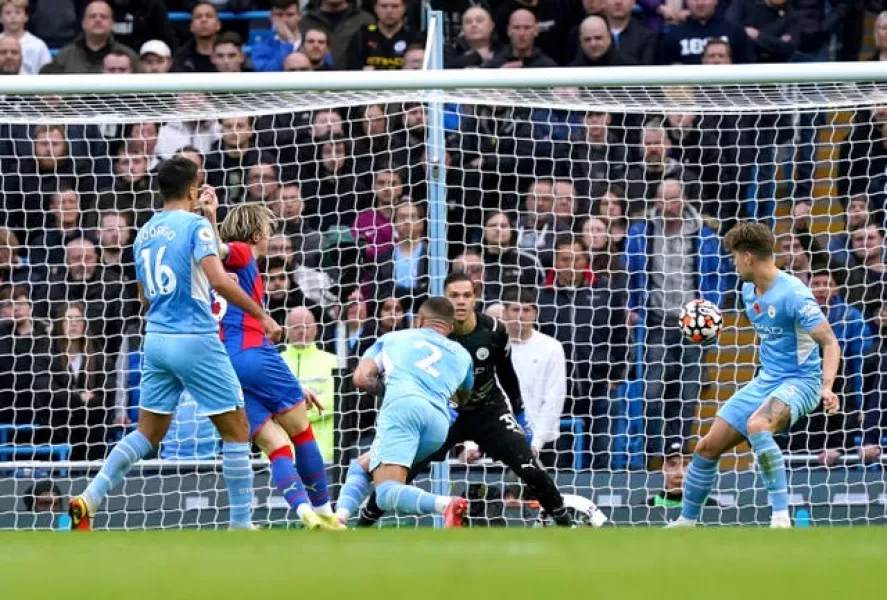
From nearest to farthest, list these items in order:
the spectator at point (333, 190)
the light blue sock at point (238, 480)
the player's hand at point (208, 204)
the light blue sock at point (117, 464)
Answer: the light blue sock at point (117, 464) → the light blue sock at point (238, 480) → the player's hand at point (208, 204) → the spectator at point (333, 190)

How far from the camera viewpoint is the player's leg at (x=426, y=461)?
33.8 ft

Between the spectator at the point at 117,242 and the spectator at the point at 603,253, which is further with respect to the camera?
the spectator at the point at 117,242

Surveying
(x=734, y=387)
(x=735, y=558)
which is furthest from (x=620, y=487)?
(x=735, y=558)

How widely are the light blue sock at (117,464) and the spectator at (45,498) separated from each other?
2010mm

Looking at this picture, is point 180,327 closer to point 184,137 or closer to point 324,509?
point 324,509

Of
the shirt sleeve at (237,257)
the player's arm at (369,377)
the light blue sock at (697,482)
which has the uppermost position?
the shirt sleeve at (237,257)

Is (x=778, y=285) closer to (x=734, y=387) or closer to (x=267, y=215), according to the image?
(x=734, y=387)

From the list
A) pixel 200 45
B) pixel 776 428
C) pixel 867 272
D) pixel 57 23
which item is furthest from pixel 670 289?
pixel 57 23

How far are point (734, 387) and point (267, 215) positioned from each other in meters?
3.68

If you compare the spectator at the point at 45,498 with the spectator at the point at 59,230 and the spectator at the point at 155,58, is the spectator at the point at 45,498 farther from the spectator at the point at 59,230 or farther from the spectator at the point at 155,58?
the spectator at the point at 155,58

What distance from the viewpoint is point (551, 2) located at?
13.7 metres

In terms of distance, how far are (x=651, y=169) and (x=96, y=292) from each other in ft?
12.8

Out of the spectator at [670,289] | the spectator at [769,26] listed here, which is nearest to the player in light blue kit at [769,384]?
the spectator at [670,289]

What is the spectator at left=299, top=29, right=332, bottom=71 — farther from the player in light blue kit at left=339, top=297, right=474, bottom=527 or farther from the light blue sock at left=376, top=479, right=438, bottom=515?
the light blue sock at left=376, top=479, right=438, bottom=515
